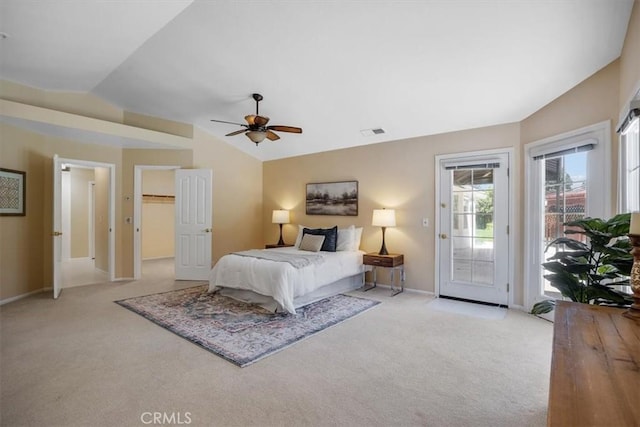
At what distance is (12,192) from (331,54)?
4562 mm

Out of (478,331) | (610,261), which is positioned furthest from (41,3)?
(478,331)

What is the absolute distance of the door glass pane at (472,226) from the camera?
4375mm

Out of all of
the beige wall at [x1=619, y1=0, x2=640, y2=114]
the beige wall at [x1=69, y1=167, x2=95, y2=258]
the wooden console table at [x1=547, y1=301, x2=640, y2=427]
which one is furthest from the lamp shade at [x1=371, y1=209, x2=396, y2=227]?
the beige wall at [x1=69, y1=167, x2=95, y2=258]

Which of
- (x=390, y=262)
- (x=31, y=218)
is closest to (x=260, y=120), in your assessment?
(x=390, y=262)

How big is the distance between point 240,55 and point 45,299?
4129 millimetres

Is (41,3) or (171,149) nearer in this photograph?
(41,3)

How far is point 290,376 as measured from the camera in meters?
2.43

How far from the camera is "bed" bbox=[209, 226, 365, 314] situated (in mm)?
3786

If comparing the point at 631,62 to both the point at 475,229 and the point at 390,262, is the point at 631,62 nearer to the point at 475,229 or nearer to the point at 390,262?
the point at 475,229

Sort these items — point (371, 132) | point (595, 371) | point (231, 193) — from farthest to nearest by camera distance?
1. point (231, 193)
2. point (371, 132)
3. point (595, 371)

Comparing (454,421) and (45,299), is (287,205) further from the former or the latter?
(454,421)

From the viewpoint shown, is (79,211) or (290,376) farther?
(79,211)

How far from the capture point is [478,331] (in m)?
3.37

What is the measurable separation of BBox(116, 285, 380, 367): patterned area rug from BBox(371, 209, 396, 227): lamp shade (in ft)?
3.82
